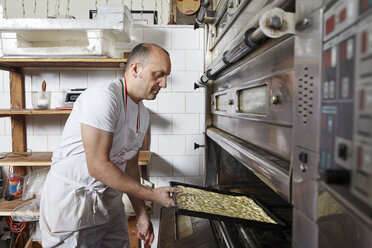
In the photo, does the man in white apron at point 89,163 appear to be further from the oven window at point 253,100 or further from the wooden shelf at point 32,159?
the wooden shelf at point 32,159

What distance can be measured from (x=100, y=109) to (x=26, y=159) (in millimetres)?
1376

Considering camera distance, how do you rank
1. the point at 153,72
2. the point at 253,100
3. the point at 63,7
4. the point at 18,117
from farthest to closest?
the point at 63,7 < the point at 18,117 < the point at 153,72 < the point at 253,100

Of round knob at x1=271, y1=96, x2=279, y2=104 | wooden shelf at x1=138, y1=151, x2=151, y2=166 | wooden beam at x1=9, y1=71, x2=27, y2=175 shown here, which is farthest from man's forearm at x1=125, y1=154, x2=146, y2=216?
wooden beam at x1=9, y1=71, x2=27, y2=175

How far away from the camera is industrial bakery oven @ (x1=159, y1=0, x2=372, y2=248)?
0.42m

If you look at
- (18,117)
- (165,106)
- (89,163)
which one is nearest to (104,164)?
(89,163)

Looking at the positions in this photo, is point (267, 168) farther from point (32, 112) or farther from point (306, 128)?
point (32, 112)

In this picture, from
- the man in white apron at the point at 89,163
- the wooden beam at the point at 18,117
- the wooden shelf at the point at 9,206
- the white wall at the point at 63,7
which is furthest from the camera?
the white wall at the point at 63,7

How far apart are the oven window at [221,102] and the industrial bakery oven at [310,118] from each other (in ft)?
1.13

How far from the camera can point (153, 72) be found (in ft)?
4.90

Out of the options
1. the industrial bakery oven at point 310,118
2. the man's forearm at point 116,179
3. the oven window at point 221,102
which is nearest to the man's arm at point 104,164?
the man's forearm at point 116,179

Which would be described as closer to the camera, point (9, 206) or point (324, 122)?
point (324, 122)

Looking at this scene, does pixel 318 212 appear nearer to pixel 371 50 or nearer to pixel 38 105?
pixel 371 50

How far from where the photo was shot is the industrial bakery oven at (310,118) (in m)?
0.42

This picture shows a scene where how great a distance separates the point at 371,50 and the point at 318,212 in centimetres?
31
